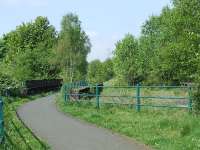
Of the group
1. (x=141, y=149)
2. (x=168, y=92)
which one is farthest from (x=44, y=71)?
(x=141, y=149)

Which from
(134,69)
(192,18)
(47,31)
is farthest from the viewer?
(47,31)

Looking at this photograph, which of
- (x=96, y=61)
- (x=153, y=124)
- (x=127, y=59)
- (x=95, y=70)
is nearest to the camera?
(x=153, y=124)

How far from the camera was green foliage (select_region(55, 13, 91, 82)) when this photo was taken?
233ft

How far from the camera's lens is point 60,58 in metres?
71.8

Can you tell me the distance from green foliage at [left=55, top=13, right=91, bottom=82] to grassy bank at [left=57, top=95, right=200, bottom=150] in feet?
117

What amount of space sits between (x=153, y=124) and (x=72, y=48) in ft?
196

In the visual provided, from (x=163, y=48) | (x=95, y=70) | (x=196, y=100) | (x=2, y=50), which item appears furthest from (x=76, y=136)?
(x=2, y=50)

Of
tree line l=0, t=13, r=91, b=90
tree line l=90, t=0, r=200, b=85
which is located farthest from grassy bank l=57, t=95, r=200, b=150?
tree line l=0, t=13, r=91, b=90

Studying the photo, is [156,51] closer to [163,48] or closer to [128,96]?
[163,48]

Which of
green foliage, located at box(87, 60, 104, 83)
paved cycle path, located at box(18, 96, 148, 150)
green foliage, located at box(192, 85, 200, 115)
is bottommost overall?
paved cycle path, located at box(18, 96, 148, 150)

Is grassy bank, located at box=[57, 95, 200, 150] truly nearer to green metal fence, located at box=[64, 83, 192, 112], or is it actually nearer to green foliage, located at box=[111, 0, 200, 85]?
green metal fence, located at box=[64, 83, 192, 112]

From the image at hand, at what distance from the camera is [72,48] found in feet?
252

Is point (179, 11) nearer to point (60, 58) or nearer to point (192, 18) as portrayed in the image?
point (192, 18)

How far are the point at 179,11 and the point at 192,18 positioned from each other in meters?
2.54
